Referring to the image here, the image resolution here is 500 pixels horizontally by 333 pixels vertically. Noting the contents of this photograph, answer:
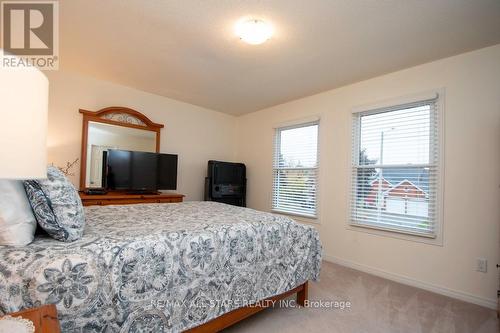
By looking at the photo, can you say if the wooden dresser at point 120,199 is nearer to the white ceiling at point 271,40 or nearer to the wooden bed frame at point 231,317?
the white ceiling at point 271,40

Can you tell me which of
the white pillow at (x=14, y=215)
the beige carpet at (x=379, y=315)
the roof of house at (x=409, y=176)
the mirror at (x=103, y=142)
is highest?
the mirror at (x=103, y=142)

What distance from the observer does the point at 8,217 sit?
110 cm

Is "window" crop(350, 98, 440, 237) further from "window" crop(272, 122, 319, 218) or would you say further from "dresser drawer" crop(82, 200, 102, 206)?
"dresser drawer" crop(82, 200, 102, 206)

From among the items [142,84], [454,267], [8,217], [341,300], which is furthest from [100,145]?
[454,267]

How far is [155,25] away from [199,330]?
237 cm

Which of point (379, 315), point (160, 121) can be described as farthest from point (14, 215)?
point (160, 121)

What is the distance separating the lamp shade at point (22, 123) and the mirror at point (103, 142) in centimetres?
314

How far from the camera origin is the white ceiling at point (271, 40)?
189cm

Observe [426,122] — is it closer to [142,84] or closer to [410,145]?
[410,145]

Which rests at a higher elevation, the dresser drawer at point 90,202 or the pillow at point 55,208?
the pillow at point 55,208

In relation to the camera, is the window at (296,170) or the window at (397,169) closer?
the window at (397,169)

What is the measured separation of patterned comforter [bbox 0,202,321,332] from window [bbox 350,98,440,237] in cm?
138

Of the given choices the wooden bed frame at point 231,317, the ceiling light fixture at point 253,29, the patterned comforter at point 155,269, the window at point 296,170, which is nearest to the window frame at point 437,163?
the window at point 296,170

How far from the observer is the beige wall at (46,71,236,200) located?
124 inches
